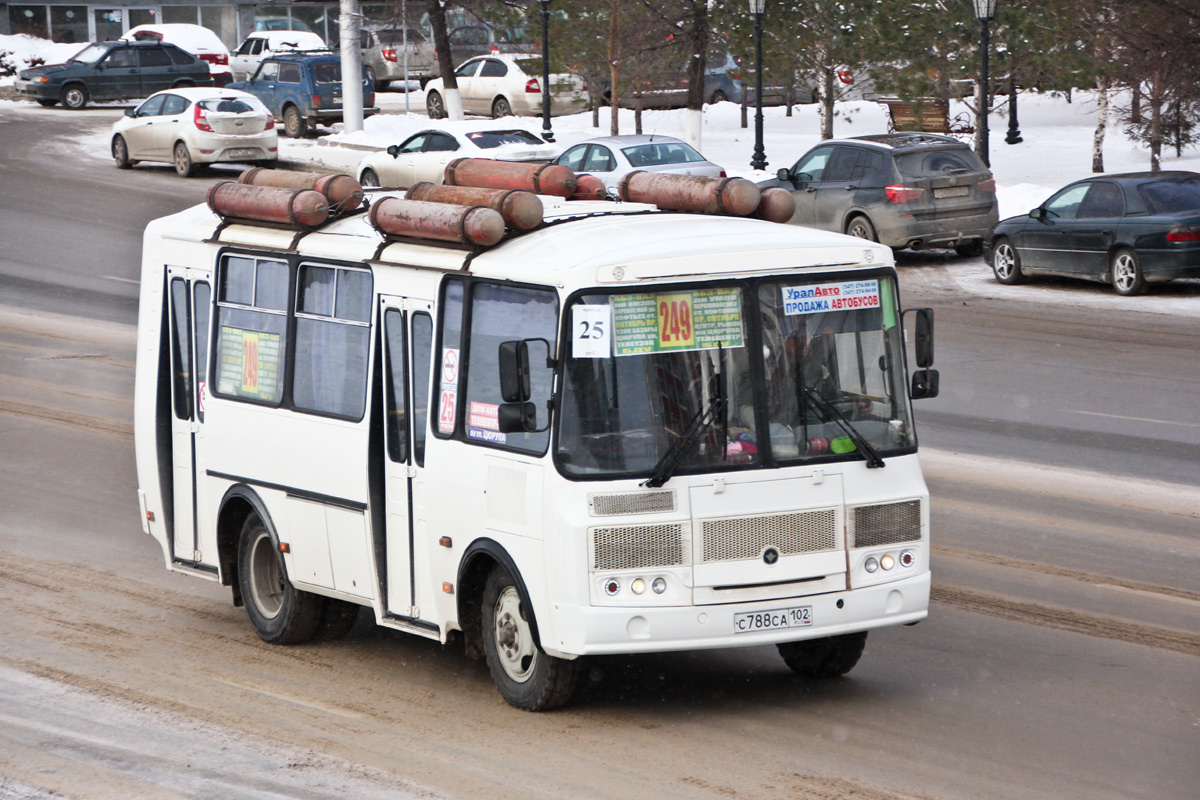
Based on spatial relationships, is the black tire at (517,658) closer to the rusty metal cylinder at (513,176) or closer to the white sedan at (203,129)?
the rusty metal cylinder at (513,176)

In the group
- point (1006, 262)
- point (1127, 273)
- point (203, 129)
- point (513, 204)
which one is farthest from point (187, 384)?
point (203, 129)

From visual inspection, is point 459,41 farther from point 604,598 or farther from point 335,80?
point 604,598

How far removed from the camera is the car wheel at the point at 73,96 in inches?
1849

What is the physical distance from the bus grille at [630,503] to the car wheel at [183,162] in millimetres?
28135

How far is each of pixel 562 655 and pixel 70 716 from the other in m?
2.38

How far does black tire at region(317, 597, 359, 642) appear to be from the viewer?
920 centimetres

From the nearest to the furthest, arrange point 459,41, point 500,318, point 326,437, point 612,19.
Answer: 1. point 500,318
2. point 326,437
3. point 612,19
4. point 459,41

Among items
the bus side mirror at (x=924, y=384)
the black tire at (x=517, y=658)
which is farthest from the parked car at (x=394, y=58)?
the black tire at (x=517, y=658)

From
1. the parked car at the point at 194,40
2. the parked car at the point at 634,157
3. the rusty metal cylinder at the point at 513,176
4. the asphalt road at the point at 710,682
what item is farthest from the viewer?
the parked car at the point at 194,40


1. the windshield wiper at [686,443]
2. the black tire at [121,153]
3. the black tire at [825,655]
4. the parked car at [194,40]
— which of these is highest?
the parked car at [194,40]

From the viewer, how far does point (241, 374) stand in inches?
368

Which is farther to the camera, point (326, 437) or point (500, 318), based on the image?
point (326, 437)

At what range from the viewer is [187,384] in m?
9.77

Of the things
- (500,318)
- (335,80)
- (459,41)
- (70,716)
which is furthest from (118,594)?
(459,41)
